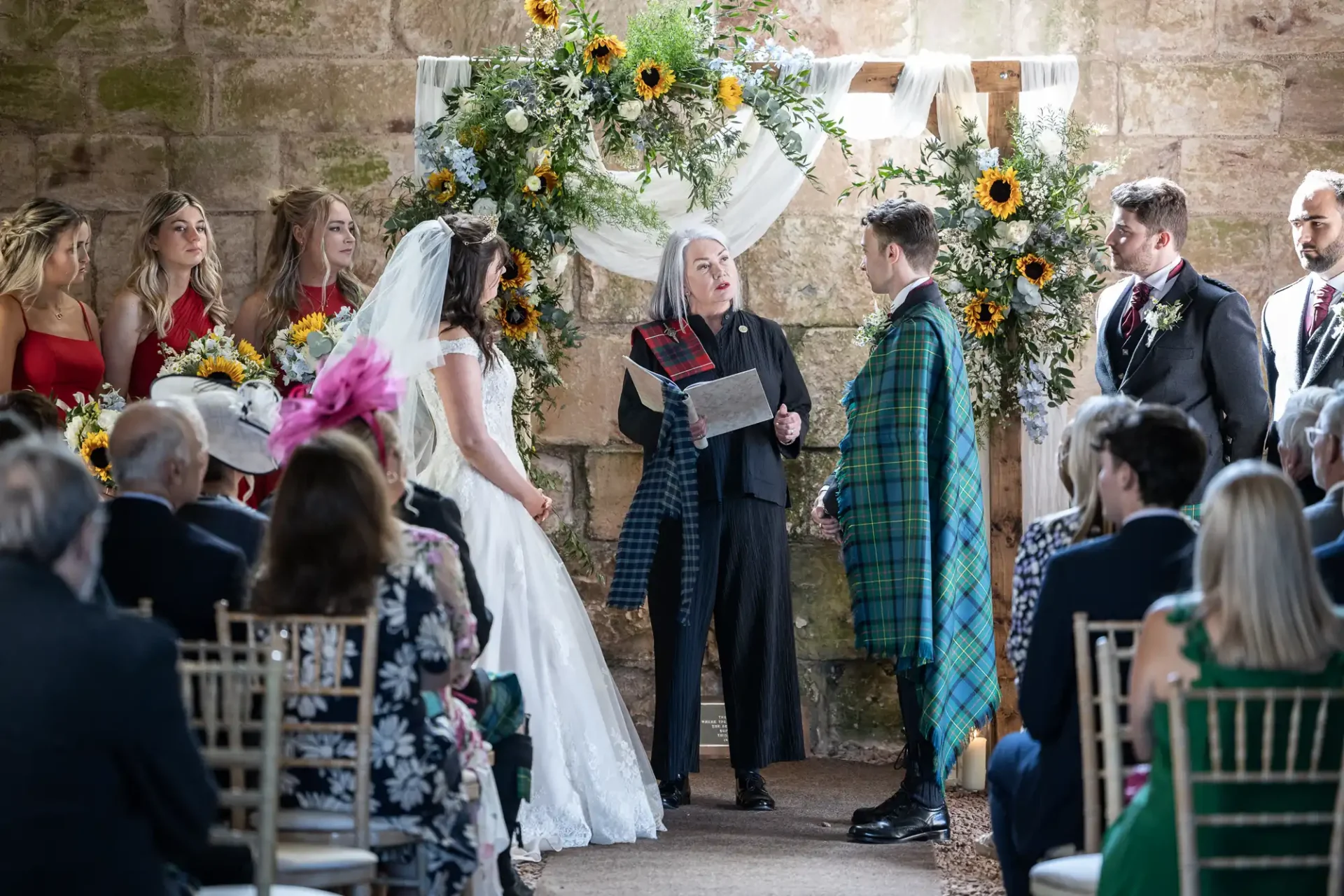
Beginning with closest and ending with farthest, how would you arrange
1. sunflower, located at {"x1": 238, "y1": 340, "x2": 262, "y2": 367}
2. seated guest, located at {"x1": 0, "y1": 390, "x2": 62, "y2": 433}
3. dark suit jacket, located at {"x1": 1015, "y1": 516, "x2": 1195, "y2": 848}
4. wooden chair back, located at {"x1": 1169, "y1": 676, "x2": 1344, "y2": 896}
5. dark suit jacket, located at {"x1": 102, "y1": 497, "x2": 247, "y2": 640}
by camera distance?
wooden chair back, located at {"x1": 1169, "y1": 676, "x2": 1344, "y2": 896}, dark suit jacket, located at {"x1": 1015, "y1": 516, "x2": 1195, "y2": 848}, dark suit jacket, located at {"x1": 102, "y1": 497, "x2": 247, "y2": 640}, seated guest, located at {"x1": 0, "y1": 390, "x2": 62, "y2": 433}, sunflower, located at {"x1": 238, "y1": 340, "x2": 262, "y2": 367}

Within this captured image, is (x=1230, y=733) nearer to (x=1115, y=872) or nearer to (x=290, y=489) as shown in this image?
(x=1115, y=872)

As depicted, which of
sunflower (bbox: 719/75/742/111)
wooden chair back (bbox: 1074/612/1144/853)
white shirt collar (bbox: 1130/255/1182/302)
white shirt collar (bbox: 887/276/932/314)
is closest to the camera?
wooden chair back (bbox: 1074/612/1144/853)

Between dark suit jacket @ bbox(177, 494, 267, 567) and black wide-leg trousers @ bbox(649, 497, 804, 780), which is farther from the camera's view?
black wide-leg trousers @ bbox(649, 497, 804, 780)

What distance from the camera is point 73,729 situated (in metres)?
1.90

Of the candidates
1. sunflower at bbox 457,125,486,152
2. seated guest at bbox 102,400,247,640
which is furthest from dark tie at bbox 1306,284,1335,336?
seated guest at bbox 102,400,247,640

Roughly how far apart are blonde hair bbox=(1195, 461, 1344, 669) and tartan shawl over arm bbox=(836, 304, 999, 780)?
2.17m

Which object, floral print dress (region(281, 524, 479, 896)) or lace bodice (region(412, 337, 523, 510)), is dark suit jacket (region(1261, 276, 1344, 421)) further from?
floral print dress (region(281, 524, 479, 896))

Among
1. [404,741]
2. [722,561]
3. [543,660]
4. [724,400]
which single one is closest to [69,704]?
[404,741]

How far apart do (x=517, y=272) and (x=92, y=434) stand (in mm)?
1337

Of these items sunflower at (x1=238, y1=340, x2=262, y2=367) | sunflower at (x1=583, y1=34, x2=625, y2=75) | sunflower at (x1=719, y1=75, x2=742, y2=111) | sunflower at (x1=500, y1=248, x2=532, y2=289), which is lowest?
sunflower at (x1=238, y1=340, x2=262, y2=367)

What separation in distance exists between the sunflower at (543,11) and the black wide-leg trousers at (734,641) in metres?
1.53

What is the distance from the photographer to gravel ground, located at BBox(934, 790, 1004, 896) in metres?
3.96

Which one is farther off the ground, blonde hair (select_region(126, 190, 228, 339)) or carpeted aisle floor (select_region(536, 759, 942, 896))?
blonde hair (select_region(126, 190, 228, 339))

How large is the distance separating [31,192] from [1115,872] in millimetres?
4755
